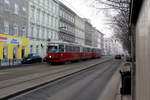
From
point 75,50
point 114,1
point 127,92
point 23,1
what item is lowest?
point 127,92

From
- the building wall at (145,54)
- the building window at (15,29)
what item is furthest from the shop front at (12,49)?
the building wall at (145,54)

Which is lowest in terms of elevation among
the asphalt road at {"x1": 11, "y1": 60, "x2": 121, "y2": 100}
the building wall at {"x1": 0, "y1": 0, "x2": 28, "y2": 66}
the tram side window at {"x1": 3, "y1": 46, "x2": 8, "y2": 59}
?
the asphalt road at {"x1": 11, "y1": 60, "x2": 121, "y2": 100}

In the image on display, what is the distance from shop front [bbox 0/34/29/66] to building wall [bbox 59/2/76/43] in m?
16.7

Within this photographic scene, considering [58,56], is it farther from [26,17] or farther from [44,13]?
[44,13]

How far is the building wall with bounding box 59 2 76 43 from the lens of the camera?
53.5 metres

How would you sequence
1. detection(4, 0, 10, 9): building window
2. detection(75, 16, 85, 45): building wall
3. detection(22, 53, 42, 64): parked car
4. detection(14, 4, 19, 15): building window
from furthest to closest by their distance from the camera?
detection(75, 16, 85, 45): building wall, detection(14, 4, 19, 15): building window, detection(22, 53, 42, 64): parked car, detection(4, 0, 10, 9): building window

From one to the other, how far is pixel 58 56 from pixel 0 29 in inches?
387

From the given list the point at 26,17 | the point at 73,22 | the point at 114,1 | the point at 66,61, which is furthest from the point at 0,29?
the point at 73,22

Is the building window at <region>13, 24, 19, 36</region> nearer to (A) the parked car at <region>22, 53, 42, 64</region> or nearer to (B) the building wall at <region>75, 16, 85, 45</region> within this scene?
(A) the parked car at <region>22, 53, 42, 64</region>

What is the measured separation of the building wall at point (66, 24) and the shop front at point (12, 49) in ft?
54.9

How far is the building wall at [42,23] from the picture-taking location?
37956mm

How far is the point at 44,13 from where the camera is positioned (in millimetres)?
42750

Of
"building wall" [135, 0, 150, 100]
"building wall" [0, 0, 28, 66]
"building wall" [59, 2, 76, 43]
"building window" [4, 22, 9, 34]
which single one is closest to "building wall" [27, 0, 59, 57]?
"building wall" [0, 0, 28, 66]

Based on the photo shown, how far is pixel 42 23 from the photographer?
41.9 m
